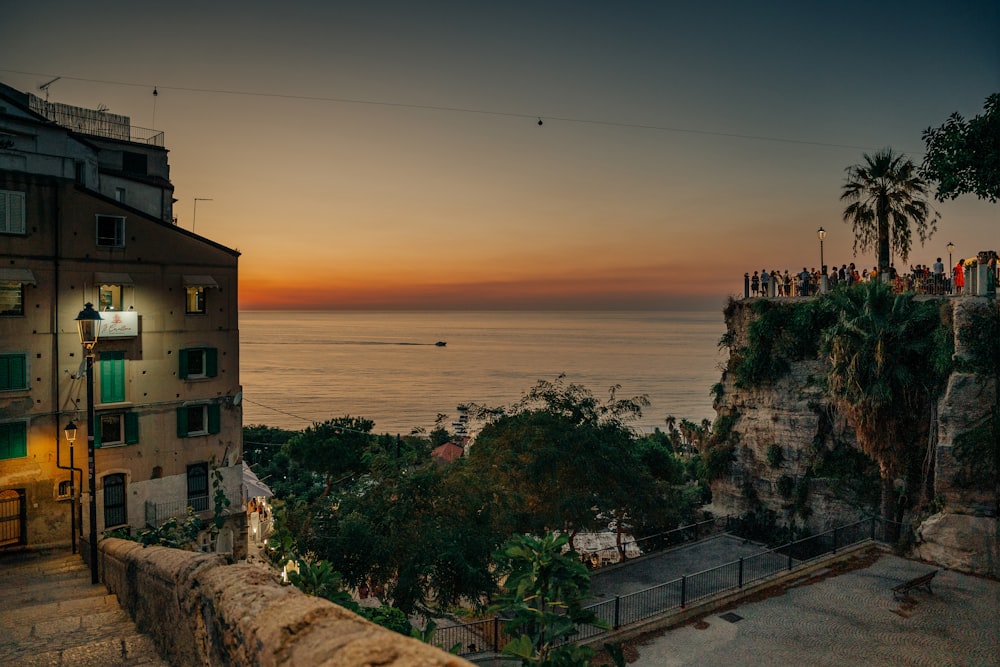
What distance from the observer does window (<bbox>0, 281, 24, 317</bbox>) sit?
1800cm

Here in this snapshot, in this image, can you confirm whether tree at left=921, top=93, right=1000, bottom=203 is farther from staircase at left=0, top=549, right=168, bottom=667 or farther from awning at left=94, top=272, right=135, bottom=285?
awning at left=94, top=272, right=135, bottom=285

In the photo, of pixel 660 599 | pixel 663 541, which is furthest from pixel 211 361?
pixel 663 541

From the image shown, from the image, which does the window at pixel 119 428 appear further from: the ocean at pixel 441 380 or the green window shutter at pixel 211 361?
the ocean at pixel 441 380

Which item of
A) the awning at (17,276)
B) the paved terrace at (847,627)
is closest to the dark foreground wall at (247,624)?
the paved terrace at (847,627)

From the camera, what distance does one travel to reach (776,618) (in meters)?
15.9

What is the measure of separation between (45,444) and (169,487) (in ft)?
14.3

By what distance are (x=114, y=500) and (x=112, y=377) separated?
4.23 metres

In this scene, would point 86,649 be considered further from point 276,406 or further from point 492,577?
point 276,406

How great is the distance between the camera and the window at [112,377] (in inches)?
792

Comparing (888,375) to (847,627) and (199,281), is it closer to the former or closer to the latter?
(847,627)

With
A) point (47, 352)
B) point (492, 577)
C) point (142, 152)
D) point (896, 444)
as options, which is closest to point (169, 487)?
point (47, 352)

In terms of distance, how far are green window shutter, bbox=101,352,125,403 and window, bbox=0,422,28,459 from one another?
2.47m

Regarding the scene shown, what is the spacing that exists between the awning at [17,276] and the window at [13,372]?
2.31 m

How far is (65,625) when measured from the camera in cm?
744
